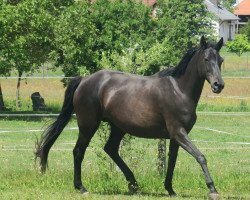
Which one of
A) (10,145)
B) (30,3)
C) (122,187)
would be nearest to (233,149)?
(10,145)

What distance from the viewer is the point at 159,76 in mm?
9594

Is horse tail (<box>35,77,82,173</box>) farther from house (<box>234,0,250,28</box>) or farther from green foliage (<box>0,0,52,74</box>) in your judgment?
house (<box>234,0,250,28</box>)

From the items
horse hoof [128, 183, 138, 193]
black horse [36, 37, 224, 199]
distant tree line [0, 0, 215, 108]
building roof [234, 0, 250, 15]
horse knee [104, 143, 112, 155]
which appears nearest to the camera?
black horse [36, 37, 224, 199]

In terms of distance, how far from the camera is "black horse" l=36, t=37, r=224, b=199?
9047 mm

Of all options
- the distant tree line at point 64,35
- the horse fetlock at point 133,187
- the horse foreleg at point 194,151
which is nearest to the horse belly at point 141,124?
the horse foreleg at point 194,151

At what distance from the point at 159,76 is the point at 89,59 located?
20.9 metres

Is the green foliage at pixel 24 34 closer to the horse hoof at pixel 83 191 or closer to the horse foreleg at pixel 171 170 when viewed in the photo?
the horse hoof at pixel 83 191

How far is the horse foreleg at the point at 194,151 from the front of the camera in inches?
345

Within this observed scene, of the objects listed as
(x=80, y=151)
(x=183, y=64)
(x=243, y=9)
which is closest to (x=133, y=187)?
(x=80, y=151)

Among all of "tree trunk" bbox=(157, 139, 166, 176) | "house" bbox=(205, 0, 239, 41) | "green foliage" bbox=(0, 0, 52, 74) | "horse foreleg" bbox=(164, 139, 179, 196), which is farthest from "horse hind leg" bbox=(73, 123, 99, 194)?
"house" bbox=(205, 0, 239, 41)

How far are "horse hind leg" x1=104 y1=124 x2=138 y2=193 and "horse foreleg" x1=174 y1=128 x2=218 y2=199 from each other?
108cm

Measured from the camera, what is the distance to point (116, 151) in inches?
399

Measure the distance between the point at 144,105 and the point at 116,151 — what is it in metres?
1.01

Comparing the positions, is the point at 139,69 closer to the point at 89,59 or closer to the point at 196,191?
the point at 196,191
